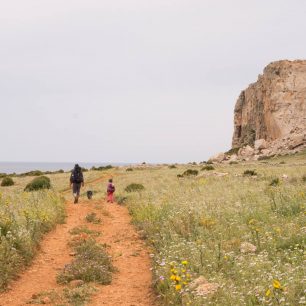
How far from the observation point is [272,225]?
35.0ft

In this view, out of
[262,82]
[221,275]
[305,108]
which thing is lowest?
[221,275]

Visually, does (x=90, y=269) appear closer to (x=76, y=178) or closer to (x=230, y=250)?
(x=230, y=250)

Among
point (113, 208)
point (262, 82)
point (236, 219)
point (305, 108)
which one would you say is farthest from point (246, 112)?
point (236, 219)

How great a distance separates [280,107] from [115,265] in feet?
288

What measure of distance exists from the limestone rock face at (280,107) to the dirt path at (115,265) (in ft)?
221

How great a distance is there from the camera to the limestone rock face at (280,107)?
85.4 metres

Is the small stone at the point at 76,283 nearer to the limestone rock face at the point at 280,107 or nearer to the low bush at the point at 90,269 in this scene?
the low bush at the point at 90,269

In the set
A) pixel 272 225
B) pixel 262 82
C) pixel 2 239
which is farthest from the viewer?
pixel 262 82

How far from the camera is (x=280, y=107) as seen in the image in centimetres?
9219

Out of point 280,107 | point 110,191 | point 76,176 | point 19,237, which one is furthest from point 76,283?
point 280,107

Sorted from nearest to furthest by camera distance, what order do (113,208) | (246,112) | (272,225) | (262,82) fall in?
(272,225) → (113,208) → (262,82) → (246,112)

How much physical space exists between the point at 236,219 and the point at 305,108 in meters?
83.7

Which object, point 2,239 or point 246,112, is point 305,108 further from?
point 2,239

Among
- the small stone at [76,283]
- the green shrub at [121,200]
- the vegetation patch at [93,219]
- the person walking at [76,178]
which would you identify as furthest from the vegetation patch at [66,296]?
the person walking at [76,178]
